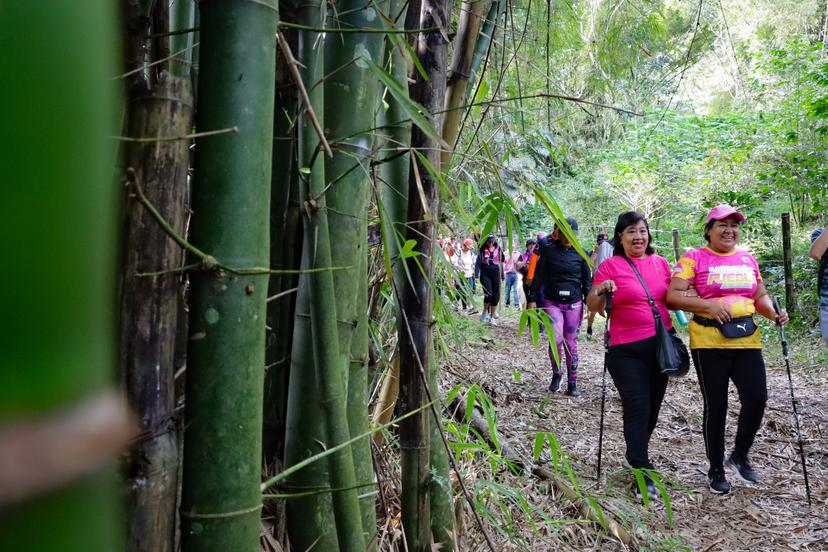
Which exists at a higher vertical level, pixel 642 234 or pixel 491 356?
pixel 642 234

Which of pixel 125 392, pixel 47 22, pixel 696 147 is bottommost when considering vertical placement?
pixel 125 392

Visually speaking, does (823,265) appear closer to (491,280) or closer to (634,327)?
(634,327)

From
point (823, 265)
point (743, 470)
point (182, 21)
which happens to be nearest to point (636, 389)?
point (743, 470)

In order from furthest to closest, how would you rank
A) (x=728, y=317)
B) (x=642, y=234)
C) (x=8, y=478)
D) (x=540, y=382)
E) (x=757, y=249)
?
1. (x=757, y=249)
2. (x=540, y=382)
3. (x=642, y=234)
4. (x=728, y=317)
5. (x=8, y=478)

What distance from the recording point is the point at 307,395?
1368 mm

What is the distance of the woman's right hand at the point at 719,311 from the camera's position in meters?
3.87

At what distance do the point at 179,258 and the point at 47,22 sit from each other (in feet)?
2.09

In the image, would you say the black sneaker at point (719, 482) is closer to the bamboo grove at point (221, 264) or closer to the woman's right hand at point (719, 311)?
the woman's right hand at point (719, 311)

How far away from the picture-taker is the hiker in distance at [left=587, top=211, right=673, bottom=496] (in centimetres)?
407

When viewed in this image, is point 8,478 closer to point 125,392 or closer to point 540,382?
point 125,392

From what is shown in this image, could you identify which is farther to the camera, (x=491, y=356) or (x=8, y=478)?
(x=491, y=356)

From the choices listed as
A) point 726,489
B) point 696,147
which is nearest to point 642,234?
point 726,489

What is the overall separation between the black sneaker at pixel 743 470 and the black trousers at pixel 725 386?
289mm

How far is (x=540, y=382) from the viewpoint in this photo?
6898 millimetres
